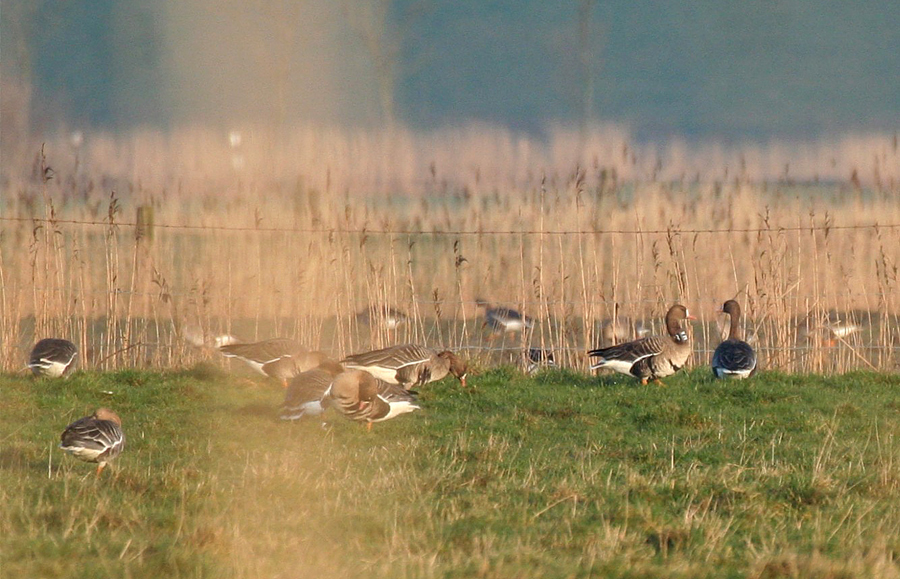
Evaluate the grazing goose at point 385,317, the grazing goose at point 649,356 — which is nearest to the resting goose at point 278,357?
the grazing goose at point 385,317

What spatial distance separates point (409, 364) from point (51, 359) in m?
4.44

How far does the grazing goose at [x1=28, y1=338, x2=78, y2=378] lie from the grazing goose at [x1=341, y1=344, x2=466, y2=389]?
3.44 m

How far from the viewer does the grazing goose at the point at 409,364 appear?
14.1m

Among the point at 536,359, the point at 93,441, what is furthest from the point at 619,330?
the point at 93,441

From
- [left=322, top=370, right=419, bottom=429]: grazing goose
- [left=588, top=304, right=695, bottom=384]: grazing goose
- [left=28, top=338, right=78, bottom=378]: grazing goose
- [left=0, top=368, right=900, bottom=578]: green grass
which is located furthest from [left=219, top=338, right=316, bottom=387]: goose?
[left=588, top=304, right=695, bottom=384]: grazing goose

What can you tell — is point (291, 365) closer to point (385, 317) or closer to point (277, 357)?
point (277, 357)

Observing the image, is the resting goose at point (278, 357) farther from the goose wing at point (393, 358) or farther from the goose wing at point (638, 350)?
the goose wing at point (638, 350)

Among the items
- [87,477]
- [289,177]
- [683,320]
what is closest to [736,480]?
Answer: [87,477]

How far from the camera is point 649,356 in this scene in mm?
14188

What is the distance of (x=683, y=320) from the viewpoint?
16.7 m

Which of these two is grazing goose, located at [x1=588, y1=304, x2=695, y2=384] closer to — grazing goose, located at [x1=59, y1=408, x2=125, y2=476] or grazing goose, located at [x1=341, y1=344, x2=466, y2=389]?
grazing goose, located at [x1=341, y1=344, x2=466, y2=389]

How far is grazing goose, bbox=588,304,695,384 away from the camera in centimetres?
1421

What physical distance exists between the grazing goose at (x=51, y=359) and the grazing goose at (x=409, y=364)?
3441 millimetres

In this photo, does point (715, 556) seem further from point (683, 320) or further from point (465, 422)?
point (683, 320)
